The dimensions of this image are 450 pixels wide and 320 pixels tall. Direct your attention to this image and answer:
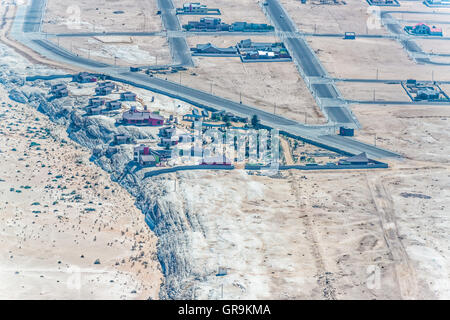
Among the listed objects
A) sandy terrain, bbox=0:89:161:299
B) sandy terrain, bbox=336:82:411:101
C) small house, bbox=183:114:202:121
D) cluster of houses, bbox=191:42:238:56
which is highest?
cluster of houses, bbox=191:42:238:56

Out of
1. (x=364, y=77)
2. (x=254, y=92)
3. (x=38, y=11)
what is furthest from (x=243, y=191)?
(x=38, y=11)

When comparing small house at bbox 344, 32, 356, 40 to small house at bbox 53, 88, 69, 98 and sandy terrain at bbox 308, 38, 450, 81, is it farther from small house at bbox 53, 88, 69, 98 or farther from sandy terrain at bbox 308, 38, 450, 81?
small house at bbox 53, 88, 69, 98

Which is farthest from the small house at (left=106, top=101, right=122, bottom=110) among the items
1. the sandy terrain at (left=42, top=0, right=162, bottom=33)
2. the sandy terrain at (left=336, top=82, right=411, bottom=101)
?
the sandy terrain at (left=42, top=0, right=162, bottom=33)

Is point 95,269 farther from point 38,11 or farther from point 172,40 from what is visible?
point 38,11

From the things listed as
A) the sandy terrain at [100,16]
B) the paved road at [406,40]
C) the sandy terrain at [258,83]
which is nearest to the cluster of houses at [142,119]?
the sandy terrain at [258,83]

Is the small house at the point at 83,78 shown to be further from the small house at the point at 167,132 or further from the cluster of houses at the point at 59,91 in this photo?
the small house at the point at 167,132

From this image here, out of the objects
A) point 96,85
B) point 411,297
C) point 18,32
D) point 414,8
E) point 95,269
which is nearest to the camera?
point 411,297

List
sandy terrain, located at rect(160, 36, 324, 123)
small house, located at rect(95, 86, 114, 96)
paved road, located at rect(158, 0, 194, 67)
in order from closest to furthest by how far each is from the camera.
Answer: small house, located at rect(95, 86, 114, 96) < sandy terrain, located at rect(160, 36, 324, 123) < paved road, located at rect(158, 0, 194, 67)
